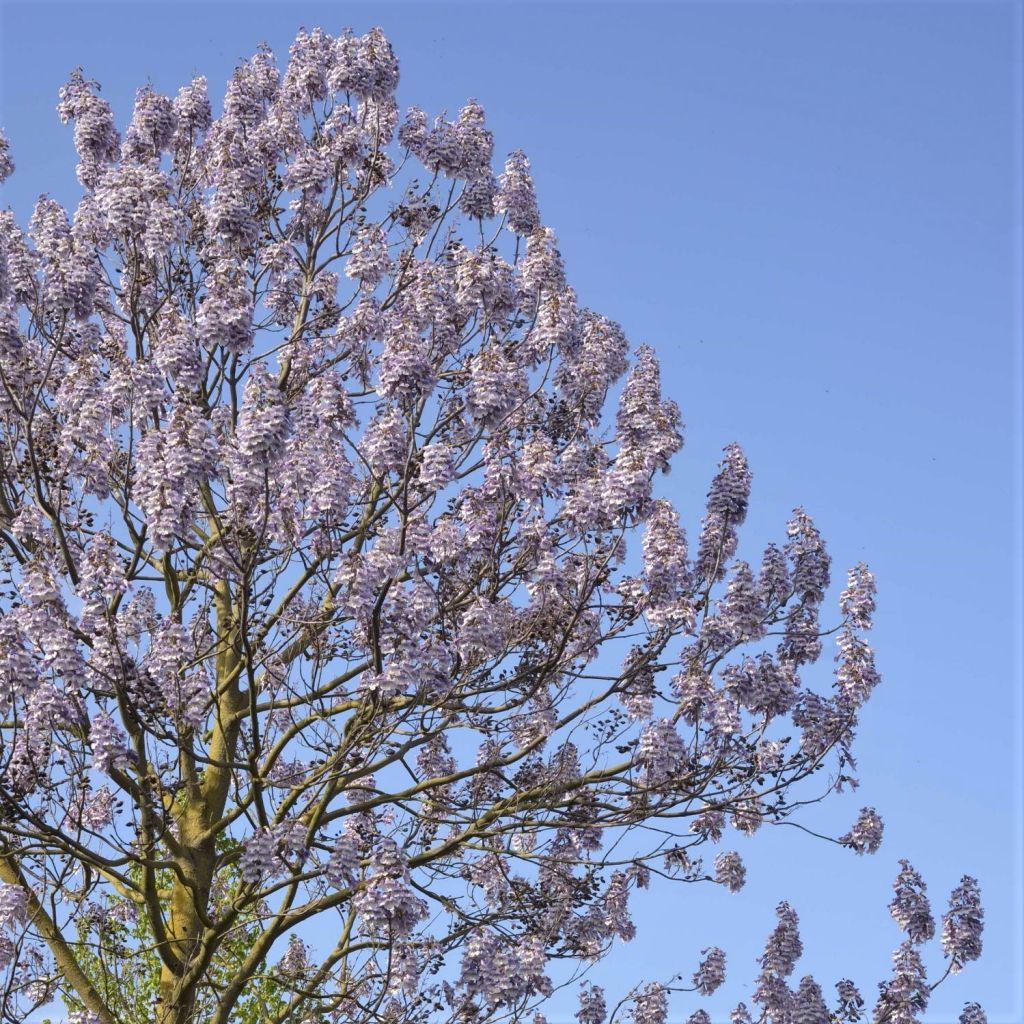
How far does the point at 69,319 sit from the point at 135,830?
5.79 m

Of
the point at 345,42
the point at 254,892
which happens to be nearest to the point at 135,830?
the point at 254,892

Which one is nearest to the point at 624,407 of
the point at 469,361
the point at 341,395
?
the point at 469,361

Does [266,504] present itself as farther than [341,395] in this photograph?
No

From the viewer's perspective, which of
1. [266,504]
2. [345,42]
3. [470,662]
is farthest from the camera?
[345,42]

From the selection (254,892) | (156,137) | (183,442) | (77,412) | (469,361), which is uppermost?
(156,137)

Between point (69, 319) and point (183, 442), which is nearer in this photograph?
point (183, 442)

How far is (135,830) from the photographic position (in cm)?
1612

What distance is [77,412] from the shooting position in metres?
16.3

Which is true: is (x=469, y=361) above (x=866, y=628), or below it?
above

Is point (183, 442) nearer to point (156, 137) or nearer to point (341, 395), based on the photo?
point (341, 395)

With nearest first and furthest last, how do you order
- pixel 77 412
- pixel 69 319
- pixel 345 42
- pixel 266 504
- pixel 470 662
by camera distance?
pixel 266 504
pixel 470 662
pixel 77 412
pixel 69 319
pixel 345 42

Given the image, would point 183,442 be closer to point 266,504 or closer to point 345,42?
point 266,504

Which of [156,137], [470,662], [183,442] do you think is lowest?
[470,662]

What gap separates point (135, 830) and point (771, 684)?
264 inches
